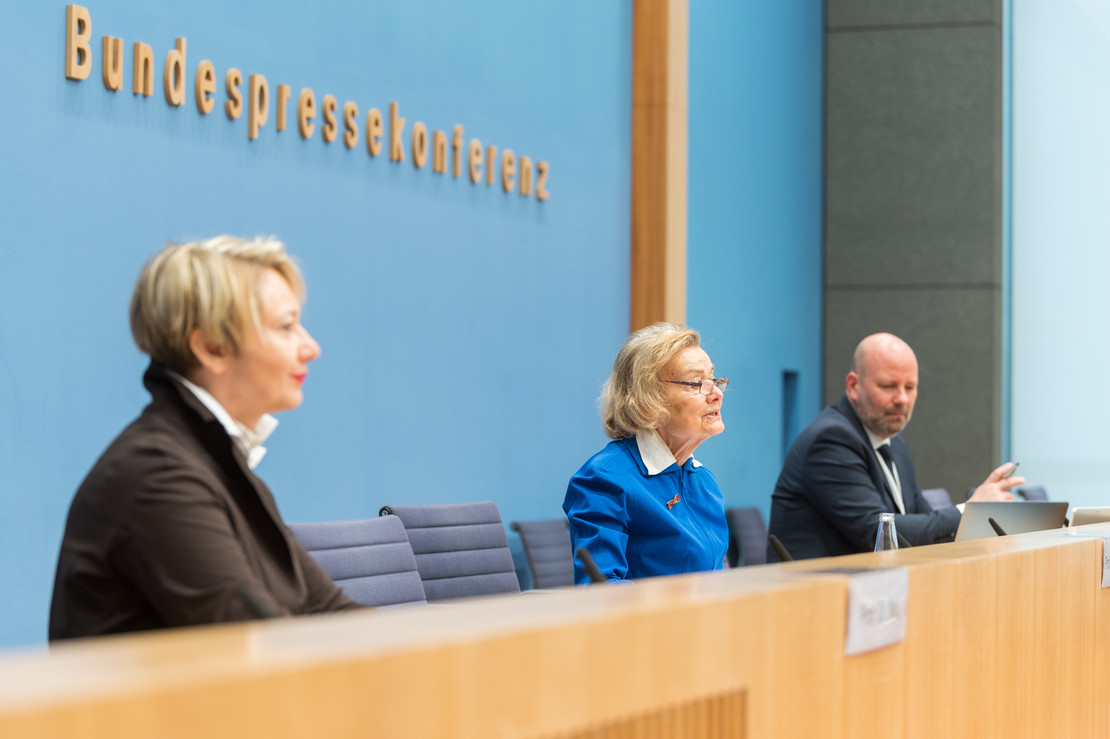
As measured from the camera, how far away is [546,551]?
6043mm

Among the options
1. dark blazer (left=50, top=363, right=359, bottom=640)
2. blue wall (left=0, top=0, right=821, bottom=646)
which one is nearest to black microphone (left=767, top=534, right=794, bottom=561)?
dark blazer (left=50, top=363, right=359, bottom=640)

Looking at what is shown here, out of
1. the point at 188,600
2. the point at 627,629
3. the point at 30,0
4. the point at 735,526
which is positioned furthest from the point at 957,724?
the point at 735,526

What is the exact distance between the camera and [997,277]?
9289 millimetres

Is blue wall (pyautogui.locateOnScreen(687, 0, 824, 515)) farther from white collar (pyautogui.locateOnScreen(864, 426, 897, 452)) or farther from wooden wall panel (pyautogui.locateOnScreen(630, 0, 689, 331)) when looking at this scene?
white collar (pyautogui.locateOnScreen(864, 426, 897, 452))

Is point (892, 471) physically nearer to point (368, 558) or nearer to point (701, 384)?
point (701, 384)

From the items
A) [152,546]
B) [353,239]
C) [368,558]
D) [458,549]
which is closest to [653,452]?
[458,549]

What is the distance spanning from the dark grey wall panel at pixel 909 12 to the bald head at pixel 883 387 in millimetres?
5435

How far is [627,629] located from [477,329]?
473 centimetres

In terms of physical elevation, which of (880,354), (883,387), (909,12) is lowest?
(883,387)

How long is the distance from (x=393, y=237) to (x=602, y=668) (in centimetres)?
429

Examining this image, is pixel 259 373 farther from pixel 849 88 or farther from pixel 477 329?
pixel 849 88

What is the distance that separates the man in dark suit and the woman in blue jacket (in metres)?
0.96

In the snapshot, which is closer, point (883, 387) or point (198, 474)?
point (198, 474)

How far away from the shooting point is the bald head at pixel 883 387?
4.55m
